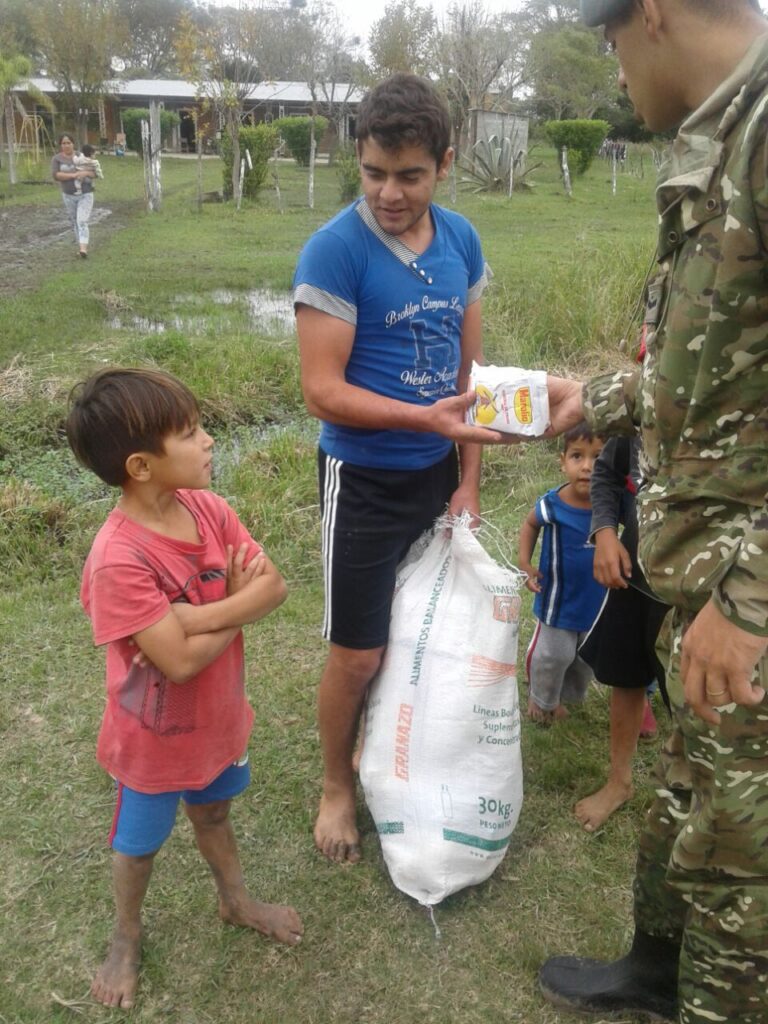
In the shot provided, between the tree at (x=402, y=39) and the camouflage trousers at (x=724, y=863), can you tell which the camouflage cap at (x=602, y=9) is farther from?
the tree at (x=402, y=39)

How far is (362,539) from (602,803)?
106cm

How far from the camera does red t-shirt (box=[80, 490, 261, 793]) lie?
179 centimetres

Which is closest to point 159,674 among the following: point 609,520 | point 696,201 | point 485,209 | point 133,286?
point 609,520

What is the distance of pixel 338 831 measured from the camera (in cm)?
256

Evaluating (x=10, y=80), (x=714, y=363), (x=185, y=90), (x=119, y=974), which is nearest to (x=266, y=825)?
(x=119, y=974)

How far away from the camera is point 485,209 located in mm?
19203

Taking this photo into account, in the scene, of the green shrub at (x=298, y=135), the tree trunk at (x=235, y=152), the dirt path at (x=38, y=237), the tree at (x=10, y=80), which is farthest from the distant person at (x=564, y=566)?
the green shrub at (x=298, y=135)

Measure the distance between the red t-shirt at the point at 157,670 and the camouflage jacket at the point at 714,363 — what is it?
906 millimetres

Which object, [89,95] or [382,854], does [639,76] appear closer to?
[382,854]

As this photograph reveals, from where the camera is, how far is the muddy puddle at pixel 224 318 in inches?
343

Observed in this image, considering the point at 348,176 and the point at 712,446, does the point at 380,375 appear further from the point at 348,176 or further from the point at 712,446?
the point at 348,176

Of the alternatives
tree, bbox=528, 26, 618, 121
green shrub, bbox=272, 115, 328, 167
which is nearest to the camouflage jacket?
green shrub, bbox=272, 115, 328, 167

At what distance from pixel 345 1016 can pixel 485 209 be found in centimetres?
1880

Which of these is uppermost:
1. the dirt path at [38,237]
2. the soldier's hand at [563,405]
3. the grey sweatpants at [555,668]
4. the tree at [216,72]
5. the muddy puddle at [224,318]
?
the tree at [216,72]
